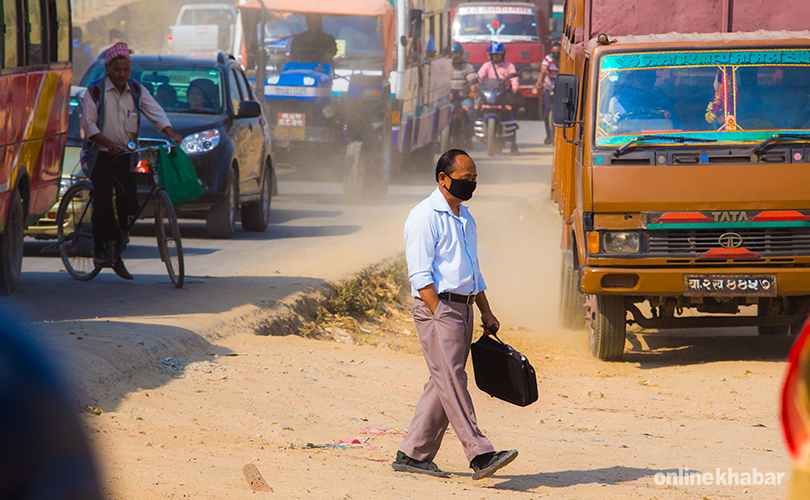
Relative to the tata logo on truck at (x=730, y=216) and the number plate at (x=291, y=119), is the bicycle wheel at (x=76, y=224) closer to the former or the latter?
the tata logo on truck at (x=730, y=216)

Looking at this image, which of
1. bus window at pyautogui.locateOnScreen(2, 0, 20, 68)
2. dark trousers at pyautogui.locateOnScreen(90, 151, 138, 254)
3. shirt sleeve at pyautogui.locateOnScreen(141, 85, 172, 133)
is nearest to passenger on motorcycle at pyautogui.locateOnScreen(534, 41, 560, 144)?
shirt sleeve at pyautogui.locateOnScreen(141, 85, 172, 133)

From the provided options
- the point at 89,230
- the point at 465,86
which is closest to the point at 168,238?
the point at 89,230

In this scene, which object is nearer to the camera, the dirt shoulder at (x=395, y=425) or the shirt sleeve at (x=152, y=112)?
the dirt shoulder at (x=395, y=425)

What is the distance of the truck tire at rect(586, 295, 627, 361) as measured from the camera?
8250 mm

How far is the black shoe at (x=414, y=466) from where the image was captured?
5047 mm

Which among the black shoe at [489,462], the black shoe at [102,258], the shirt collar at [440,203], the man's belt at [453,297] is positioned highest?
the shirt collar at [440,203]

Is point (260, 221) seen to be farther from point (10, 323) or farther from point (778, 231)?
point (10, 323)

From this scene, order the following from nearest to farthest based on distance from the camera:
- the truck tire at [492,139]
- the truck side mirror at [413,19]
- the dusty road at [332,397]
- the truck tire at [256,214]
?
1. the dusty road at [332,397]
2. the truck tire at [256,214]
3. the truck side mirror at [413,19]
4. the truck tire at [492,139]

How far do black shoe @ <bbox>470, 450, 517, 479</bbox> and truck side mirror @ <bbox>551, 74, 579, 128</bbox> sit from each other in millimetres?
3789

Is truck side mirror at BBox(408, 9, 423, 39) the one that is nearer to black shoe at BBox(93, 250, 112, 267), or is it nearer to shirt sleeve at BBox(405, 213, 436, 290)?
black shoe at BBox(93, 250, 112, 267)

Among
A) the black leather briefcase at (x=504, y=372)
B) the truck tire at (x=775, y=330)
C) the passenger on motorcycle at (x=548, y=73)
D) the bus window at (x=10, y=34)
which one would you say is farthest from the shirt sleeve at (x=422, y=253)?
the passenger on motorcycle at (x=548, y=73)

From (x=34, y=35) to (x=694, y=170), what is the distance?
17.9 feet

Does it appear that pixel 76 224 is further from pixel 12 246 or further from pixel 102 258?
pixel 12 246

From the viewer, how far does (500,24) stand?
33406 mm
